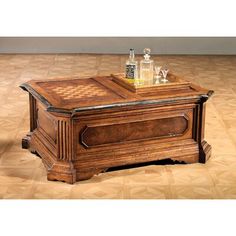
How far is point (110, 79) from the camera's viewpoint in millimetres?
3607

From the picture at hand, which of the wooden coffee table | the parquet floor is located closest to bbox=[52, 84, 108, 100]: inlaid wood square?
the wooden coffee table

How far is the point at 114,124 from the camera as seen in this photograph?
3094mm

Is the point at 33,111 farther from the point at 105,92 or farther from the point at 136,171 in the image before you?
the point at 136,171

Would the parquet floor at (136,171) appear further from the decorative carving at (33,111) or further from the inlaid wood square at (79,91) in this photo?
the inlaid wood square at (79,91)

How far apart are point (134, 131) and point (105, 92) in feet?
1.07

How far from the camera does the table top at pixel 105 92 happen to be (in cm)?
300

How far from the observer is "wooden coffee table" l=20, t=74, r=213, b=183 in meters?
3.01

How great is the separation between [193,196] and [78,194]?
650mm

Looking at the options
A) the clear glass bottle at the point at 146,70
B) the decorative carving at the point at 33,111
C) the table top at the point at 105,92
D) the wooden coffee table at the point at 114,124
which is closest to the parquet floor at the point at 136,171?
the wooden coffee table at the point at 114,124
